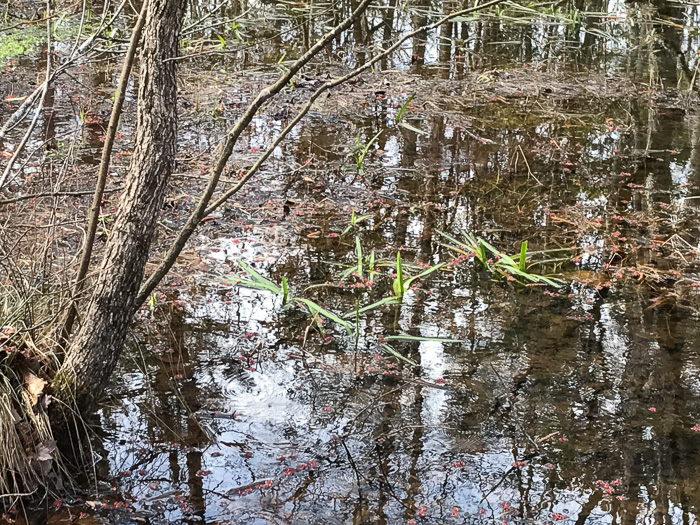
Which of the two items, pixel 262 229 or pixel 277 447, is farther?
pixel 262 229

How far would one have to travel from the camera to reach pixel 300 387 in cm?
429

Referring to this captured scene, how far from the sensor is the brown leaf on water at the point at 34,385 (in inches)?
131

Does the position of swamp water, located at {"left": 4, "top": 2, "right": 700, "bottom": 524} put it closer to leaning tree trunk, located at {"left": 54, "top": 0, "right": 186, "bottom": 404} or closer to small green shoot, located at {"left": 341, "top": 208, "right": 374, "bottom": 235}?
small green shoot, located at {"left": 341, "top": 208, "right": 374, "bottom": 235}

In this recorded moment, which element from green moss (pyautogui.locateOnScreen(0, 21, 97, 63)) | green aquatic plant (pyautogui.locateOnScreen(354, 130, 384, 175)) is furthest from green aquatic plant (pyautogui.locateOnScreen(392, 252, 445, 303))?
green moss (pyautogui.locateOnScreen(0, 21, 97, 63))

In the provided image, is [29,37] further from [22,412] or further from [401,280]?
[22,412]

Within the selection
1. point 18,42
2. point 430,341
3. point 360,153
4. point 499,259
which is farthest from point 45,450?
point 18,42

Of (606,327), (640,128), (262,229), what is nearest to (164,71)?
(262,229)

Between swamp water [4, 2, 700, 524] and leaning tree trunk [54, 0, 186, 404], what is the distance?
55cm

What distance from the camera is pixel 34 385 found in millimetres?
3357

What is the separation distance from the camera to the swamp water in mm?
3594

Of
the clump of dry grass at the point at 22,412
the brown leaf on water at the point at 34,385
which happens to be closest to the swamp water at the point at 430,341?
the clump of dry grass at the point at 22,412

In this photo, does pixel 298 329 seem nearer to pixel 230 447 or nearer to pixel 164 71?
pixel 230 447

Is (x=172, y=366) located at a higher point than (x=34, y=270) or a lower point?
lower

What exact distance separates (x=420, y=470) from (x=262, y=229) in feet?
9.17
